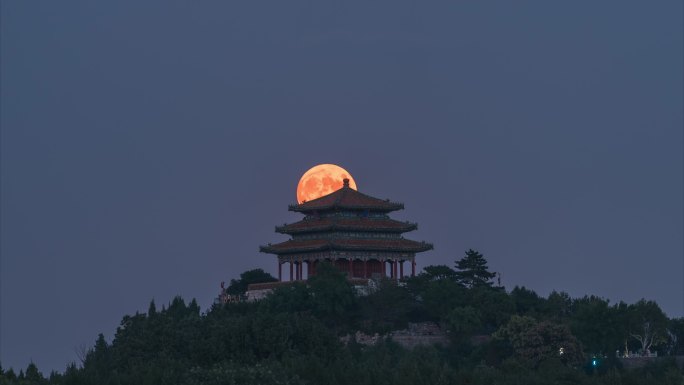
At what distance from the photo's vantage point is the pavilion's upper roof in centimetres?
13488

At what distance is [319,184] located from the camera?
144 meters

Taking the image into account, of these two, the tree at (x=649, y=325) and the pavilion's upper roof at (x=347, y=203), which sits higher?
the pavilion's upper roof at (x=347, y=203)

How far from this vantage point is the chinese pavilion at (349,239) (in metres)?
133

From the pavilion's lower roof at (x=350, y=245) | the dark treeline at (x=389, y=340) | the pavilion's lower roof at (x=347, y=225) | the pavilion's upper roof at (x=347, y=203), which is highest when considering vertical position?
the pavilion's upper roof at (x=347, y=203)

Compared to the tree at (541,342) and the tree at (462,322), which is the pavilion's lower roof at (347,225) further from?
the tree at (541,342)

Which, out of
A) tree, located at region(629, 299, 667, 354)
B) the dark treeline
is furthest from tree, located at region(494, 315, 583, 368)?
tree, located at region(629, 299, 667, 354)

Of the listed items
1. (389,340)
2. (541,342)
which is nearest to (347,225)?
(389,340)

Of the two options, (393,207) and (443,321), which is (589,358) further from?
(393,207)

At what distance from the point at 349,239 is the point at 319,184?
10.7 m

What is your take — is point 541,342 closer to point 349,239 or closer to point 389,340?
point 389,340

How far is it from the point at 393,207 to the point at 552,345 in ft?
75.0

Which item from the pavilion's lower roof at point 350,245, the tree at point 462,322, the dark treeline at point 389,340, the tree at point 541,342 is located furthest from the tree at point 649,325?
the pavilion's lower roof at point 350,245

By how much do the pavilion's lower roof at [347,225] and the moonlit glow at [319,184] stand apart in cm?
668

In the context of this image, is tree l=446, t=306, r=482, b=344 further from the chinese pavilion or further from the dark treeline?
the chinese pavilion
